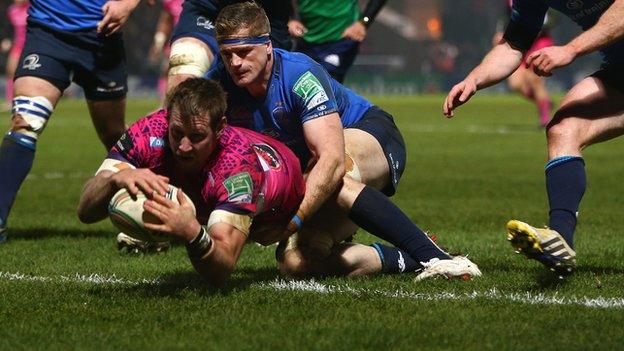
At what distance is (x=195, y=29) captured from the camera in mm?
7703

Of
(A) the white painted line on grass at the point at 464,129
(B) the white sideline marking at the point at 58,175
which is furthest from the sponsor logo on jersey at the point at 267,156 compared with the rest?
(A) the white painted line on grass at the point at 464,129

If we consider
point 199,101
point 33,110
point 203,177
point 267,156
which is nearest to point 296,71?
point 267,156

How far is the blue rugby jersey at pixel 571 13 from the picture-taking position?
6.16 meters

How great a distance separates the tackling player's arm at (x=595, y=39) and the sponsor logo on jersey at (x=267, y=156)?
3.96 feet

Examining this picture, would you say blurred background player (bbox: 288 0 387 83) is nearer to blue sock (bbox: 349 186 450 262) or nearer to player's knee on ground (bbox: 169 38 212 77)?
player's knee on ground (bbox: 169 38 212 77)

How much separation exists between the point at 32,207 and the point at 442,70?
4587 cm

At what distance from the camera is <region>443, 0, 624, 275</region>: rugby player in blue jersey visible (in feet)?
19.2

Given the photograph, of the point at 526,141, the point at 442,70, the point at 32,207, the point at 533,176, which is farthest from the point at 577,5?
the point at 442,70

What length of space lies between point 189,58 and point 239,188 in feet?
7.72

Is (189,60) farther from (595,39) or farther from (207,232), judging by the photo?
(595,39)

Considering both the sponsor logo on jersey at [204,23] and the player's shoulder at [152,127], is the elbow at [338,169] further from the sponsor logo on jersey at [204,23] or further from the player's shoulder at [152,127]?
the sponsor logo on jersey at [204,23]

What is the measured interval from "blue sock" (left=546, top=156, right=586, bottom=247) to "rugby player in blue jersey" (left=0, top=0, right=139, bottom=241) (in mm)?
3105

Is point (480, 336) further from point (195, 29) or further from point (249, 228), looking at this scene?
point (195, 29)

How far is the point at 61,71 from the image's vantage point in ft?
26.3
